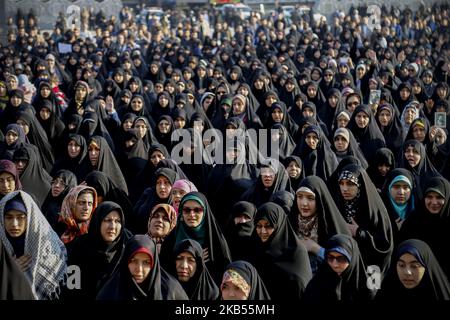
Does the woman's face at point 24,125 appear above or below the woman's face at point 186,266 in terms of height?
below

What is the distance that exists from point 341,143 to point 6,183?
10.2 feet

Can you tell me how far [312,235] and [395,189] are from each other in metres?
0.91

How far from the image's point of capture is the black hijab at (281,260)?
13.4 ft

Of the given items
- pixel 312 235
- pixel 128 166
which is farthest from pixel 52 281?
pixel 128 166

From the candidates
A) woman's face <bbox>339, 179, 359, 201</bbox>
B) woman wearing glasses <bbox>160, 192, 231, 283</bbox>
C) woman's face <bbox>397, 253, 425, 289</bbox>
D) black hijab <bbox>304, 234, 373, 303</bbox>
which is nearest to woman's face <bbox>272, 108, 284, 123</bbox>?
woman's face <bbox>339, 179, 359, 201</bbox>

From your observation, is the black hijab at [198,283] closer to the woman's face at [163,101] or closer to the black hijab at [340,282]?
the black hijab at [340,282]

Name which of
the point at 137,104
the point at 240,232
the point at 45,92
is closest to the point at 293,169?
the point at 240,232

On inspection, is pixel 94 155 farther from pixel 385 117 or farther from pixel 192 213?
pixel 385 117

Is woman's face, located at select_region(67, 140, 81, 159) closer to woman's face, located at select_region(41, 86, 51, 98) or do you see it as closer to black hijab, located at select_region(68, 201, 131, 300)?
black hijab, located at select_region(68, 201, 131, 300)

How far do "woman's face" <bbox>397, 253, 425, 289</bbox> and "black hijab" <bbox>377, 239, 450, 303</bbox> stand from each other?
0.01 metres

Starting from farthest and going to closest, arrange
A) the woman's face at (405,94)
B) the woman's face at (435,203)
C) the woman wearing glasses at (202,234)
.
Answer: the woman's face at (405,94), the woman's face at (435,203), the woman wearing glasses at (202,234)

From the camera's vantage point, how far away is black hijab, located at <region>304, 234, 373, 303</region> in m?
3.68

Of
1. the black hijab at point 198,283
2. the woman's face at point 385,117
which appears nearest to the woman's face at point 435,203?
the black hijab at point 198,283
